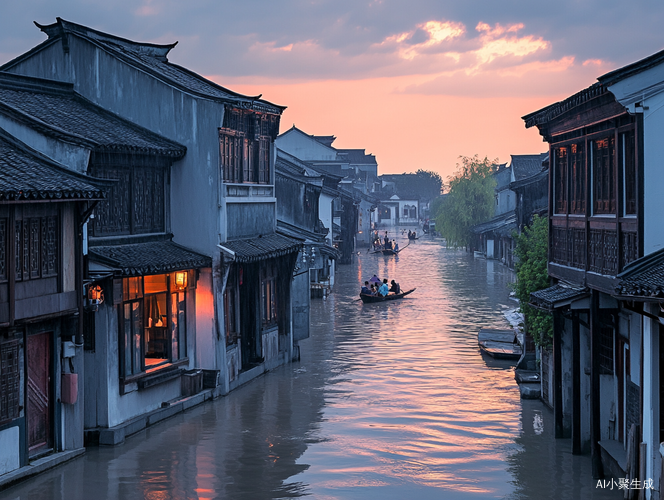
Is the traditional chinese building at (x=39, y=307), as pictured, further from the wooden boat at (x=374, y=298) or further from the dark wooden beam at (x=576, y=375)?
the wooden boat at (x=374, y=298)

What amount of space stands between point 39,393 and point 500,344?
54.5 ft

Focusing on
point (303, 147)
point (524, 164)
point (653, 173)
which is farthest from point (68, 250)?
point (303, 147)

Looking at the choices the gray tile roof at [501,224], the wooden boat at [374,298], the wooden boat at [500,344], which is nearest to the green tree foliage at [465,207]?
the gray tile roof at [501,224]

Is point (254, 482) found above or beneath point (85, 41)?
beneath

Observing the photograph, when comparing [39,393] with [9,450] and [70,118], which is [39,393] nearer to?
[9,450]

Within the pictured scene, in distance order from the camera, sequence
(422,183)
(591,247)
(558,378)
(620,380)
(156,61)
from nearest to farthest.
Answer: (620,380) < (591,247) < (558,378) < (156,61) < (422,183)

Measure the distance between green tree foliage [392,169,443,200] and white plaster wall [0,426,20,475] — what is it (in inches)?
6349

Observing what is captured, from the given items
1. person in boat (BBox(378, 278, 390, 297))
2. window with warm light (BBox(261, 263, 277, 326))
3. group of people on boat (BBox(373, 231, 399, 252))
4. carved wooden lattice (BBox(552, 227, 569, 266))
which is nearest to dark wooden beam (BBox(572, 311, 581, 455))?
carved wooden lattice (BBox(552, 227, 569, 266))

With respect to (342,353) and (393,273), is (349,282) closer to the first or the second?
(393,273)

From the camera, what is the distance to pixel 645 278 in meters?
11.0

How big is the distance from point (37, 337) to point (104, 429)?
9.33 ft

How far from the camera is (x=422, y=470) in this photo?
50.9 feet

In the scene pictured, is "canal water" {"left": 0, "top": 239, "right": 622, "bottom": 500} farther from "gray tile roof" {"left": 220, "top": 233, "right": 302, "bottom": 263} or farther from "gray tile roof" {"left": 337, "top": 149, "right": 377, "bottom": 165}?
"gray tile roof" {"left": 337, "top": 149, "right": 377, "bottom": 165}

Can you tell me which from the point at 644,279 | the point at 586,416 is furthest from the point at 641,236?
the point at 586,416
